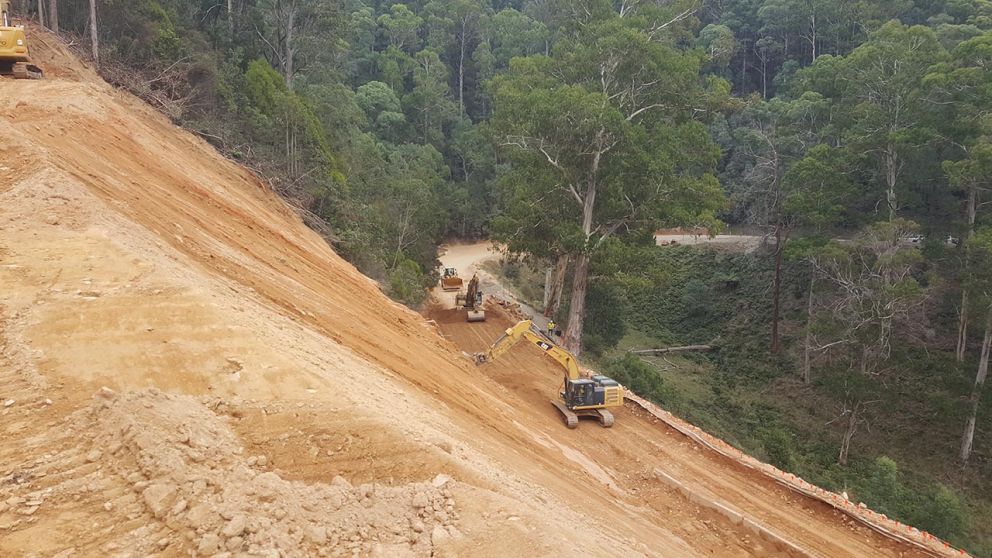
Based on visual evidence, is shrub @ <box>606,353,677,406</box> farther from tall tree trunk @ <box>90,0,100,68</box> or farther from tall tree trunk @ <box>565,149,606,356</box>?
tall tree trunk @ <box>90,0,100,68</box>

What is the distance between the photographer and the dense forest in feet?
74.9

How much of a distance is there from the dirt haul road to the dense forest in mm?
8926

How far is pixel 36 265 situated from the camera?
8602 millimetres

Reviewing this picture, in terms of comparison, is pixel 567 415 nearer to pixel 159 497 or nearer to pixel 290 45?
pixel 159 497

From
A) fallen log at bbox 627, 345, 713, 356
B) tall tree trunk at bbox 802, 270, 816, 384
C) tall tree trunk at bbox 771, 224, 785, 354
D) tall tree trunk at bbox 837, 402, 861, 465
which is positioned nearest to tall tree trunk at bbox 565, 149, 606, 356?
tall tree trunk at bbox 837, 402, 861, 465

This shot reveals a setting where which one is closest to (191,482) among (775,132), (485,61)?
(775,132)

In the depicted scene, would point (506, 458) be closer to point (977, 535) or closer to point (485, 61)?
point (977, 535)

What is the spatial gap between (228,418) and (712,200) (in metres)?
19.9

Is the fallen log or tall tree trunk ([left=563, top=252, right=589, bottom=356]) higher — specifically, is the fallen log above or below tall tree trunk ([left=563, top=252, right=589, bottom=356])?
below

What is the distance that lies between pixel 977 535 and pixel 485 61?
55.6 meters

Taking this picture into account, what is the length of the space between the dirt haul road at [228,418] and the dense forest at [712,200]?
351 inches

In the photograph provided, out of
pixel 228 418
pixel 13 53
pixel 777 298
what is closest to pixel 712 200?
pixel 777 298

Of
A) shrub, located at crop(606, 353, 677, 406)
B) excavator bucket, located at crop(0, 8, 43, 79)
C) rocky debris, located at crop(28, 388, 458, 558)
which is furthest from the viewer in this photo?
shrub, located at crop(606, 353, 677, 406)

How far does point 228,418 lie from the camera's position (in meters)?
7.30
